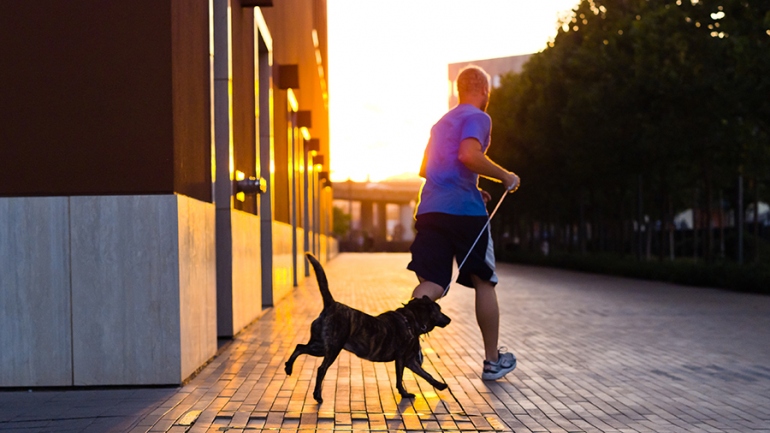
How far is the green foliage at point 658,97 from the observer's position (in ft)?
60.8

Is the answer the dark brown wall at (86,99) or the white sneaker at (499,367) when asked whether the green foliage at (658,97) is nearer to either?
the white sneaker at (499,367)

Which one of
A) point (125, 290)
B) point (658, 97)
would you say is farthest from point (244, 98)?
point (658, 97)

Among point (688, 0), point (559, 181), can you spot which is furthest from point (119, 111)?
point (559, 181)

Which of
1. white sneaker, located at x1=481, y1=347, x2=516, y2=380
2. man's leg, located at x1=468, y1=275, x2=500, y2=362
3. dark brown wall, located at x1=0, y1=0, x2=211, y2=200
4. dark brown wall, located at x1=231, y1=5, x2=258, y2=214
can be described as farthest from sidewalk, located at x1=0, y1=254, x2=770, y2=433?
dark brown wall, located at x1=231, y1=5, x2=258, y2=214

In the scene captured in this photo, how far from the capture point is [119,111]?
636cm

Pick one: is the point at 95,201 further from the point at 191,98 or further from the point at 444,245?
the point at 444,245

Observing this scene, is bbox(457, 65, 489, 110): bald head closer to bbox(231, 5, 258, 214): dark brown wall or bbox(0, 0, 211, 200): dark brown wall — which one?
bbox(0, 0, 211, 200): dark brown wall

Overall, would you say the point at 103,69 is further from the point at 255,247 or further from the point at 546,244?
the point at 546,244

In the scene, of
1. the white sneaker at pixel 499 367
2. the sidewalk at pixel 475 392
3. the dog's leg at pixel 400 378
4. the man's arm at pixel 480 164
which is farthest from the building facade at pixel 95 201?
the white sneaker at pixel 499 367

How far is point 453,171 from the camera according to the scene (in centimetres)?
617

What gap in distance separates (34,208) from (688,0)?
16.4 meters

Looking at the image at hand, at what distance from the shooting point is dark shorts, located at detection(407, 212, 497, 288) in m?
6.03

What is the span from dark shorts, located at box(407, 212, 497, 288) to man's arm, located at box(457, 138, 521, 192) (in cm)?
31

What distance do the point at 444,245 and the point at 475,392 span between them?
87 cm
